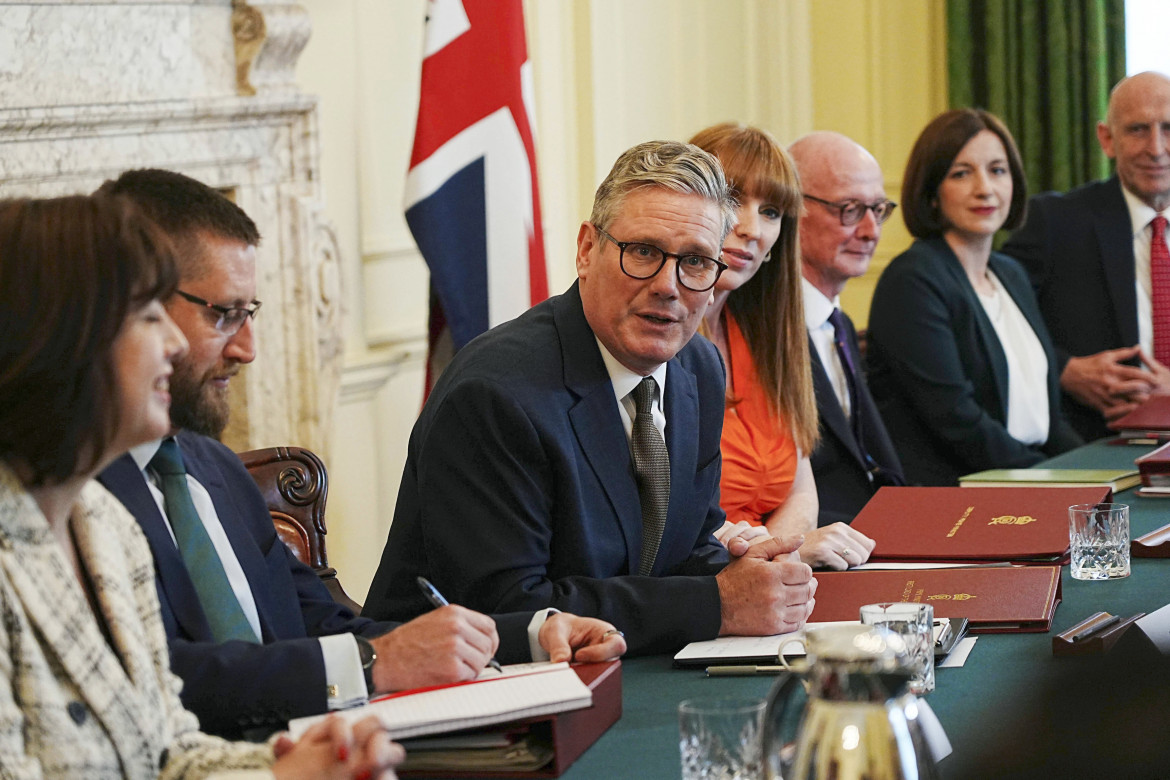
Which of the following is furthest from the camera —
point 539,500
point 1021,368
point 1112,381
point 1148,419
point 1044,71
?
point 1044,71

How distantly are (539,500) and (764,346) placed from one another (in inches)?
43.0

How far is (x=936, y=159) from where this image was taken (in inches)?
168

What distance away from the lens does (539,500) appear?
2111 millimetres

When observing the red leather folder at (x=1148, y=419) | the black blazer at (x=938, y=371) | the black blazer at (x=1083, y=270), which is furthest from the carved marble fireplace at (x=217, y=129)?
the black blazer at (x=1083, y=270)

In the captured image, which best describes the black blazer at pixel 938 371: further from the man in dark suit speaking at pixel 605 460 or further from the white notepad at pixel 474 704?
the white notepad at pixel 474 704

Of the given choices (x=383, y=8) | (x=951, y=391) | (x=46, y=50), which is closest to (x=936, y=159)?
(x=951, y=391)

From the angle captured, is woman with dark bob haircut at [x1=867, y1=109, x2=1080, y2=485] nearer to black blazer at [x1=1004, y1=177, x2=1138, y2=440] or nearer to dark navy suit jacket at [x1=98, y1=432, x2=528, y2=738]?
black blazer at [x1=1004, y1=177, x2=1138, y2=440]

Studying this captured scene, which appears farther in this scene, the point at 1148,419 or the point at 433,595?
the point at 1148,419

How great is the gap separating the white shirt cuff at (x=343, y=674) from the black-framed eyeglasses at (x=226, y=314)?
67cm

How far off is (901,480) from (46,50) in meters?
2.22

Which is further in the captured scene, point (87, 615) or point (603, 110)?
point (603, 110)

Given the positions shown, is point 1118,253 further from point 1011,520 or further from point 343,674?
point 343,674

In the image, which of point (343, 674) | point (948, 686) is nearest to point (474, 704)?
point (343, 674)

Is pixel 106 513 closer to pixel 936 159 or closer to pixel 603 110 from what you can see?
pixel 936 159
